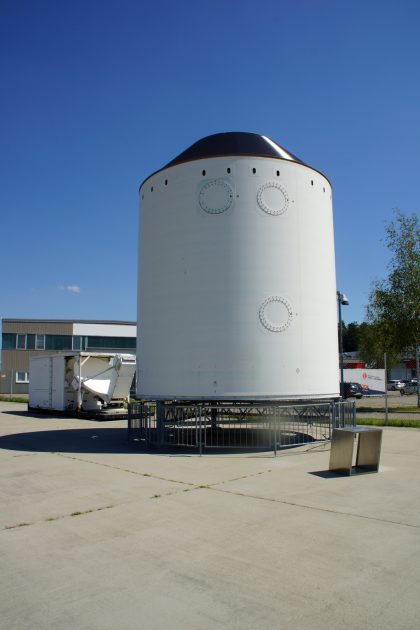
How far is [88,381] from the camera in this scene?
24703 millimetres

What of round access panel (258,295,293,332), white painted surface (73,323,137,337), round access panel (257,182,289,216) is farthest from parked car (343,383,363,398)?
round access panel (257,182,289,216)

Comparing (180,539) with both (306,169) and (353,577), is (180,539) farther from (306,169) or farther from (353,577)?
(306,169)

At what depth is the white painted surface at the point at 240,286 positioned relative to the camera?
1277 centimetres

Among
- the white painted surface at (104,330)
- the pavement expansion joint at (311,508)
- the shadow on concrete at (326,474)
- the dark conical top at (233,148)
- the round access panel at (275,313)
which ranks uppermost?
the dark conical top at (233,148)

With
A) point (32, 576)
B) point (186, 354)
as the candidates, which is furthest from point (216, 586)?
point (186, 354)

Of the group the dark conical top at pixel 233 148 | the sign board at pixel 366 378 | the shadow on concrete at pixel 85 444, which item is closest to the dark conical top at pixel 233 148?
the dark conical top at pixel 233 148

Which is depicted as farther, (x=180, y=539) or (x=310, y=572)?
(x=180, y=539)

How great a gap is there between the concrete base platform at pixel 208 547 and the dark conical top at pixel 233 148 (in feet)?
26.0

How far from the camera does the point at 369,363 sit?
72688 millimetres

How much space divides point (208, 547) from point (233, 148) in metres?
10.6

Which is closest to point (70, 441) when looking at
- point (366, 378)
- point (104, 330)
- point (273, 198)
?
point (273, 198)

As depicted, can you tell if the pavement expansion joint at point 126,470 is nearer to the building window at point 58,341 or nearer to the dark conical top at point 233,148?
the dark conical top at point 233,148

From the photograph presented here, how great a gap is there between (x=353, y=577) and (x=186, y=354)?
8.69m

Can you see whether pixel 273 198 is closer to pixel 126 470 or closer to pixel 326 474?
pixel 326 474
